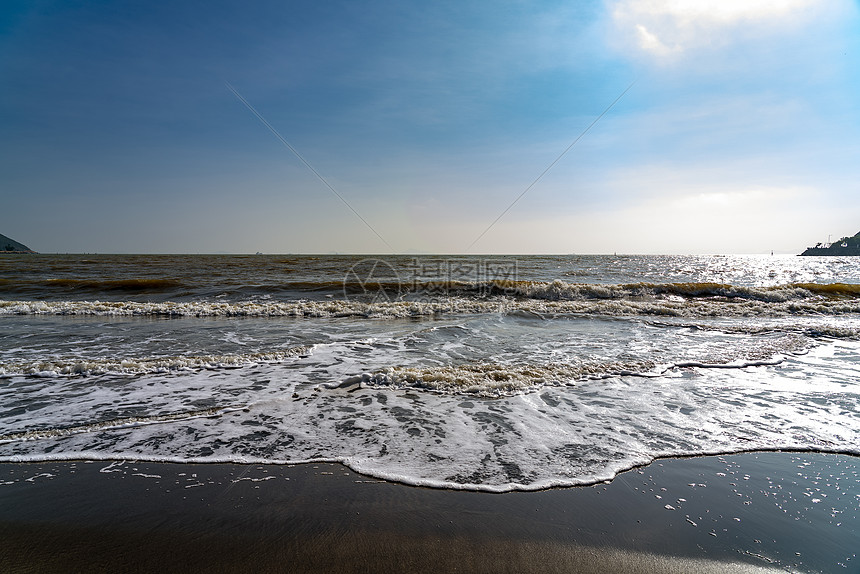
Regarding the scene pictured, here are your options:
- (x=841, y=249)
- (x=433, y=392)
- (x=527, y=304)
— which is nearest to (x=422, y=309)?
(x=527, y=304)

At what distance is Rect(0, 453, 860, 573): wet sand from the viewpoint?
2447mm

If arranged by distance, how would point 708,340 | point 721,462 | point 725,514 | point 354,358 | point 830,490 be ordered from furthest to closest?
point 708,340 < point 354,358 < point 721,462 < point 830,490 < point 725,514

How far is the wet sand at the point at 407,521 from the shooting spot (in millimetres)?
2447

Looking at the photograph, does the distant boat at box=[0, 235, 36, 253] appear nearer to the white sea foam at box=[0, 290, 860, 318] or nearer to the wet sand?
the white sea foam at box=[0, 290, 860, 318]

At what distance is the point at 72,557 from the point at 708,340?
452 inches

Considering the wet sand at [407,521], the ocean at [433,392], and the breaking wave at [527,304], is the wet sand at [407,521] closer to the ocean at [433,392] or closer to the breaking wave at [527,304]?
the ocean at [433,392]

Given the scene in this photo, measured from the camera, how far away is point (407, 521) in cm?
281

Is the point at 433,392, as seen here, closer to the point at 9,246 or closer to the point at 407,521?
the point at 407,521

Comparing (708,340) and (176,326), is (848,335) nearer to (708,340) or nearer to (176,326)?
(708,340)

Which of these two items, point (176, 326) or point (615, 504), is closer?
point (615, 504)

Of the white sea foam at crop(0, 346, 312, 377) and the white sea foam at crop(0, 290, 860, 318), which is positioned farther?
the white sea foam at crop(0, 290, 860, 318)

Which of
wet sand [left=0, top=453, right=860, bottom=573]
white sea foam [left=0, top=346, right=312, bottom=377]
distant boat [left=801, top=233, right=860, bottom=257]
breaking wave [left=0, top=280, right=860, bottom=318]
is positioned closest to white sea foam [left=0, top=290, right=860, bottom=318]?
breaking wave [left=0, top=280, right=860, bottom=318]

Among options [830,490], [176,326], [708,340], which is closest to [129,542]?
[830,490]

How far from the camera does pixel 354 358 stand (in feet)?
24.9
